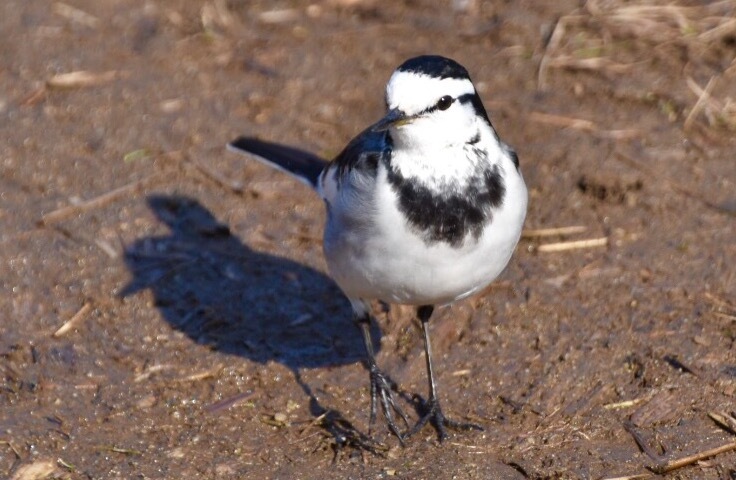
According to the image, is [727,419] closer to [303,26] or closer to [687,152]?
[687,152]

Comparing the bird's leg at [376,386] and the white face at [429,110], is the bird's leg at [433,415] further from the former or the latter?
the white face at [429,110]

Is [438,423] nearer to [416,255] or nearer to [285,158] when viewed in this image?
[416,255]

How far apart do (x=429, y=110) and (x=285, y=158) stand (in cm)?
178

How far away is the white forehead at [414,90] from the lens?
4820 millimetres

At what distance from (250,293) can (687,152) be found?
9.55 ft

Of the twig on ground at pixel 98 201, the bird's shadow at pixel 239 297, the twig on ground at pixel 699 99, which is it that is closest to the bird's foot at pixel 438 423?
the bird's shadow at pixel 239 297

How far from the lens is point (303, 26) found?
8.95 m

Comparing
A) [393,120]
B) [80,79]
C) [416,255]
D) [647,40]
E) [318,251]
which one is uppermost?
[393,120]

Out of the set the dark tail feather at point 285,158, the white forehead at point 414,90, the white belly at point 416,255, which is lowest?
the dark tail feather at point 285,158

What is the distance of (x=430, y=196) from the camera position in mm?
4906

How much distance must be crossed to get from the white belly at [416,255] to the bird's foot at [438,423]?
644 mm

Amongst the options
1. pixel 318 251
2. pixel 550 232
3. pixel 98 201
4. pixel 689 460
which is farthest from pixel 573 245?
pixel 98 201

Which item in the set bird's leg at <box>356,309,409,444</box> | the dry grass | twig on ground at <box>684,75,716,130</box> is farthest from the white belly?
the dry grass

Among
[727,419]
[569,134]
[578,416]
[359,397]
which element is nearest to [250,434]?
[359,397]
